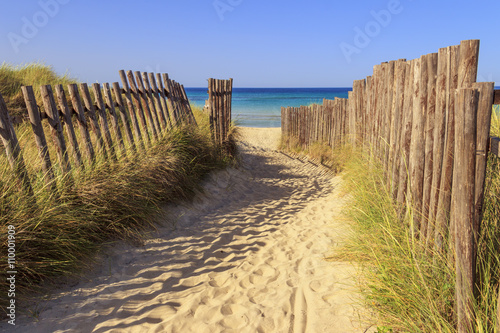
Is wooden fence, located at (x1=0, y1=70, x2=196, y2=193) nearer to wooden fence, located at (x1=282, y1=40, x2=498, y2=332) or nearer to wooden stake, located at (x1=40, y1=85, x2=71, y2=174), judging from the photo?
wooden stake, located at (x1=40, y1=85, x2=71, y2=174)

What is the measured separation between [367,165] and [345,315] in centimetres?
275

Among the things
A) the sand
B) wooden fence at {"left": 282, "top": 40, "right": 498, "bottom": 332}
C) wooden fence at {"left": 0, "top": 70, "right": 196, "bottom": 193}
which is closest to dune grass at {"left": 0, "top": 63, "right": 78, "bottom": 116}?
wooden fence at {"left": 0, "top": 70, "right": 196, "bottom": 193}

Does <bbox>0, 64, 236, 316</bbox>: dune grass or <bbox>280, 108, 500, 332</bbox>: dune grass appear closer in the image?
<bbox>280, 108, 500, 332</bbox>: dune grass

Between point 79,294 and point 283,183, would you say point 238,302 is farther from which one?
point 283,183

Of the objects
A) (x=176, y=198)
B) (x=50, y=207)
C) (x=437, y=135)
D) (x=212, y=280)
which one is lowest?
(x=212, y=280)

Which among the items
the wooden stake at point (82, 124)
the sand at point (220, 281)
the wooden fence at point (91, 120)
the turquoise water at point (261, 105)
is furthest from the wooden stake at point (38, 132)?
the turquoise water at point (261, 105)

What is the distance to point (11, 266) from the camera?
2795 mm

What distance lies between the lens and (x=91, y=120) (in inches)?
181

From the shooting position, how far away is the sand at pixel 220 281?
273cm

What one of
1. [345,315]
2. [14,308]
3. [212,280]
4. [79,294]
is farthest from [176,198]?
[345,315]

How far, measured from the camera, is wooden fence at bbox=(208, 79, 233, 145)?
8.07 meters

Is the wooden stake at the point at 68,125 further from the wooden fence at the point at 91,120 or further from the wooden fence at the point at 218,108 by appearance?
the wooden fence at the point at 218,108

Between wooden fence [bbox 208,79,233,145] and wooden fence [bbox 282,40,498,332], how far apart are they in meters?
3.91

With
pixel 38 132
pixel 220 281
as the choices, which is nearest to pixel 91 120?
pixel 38 132
